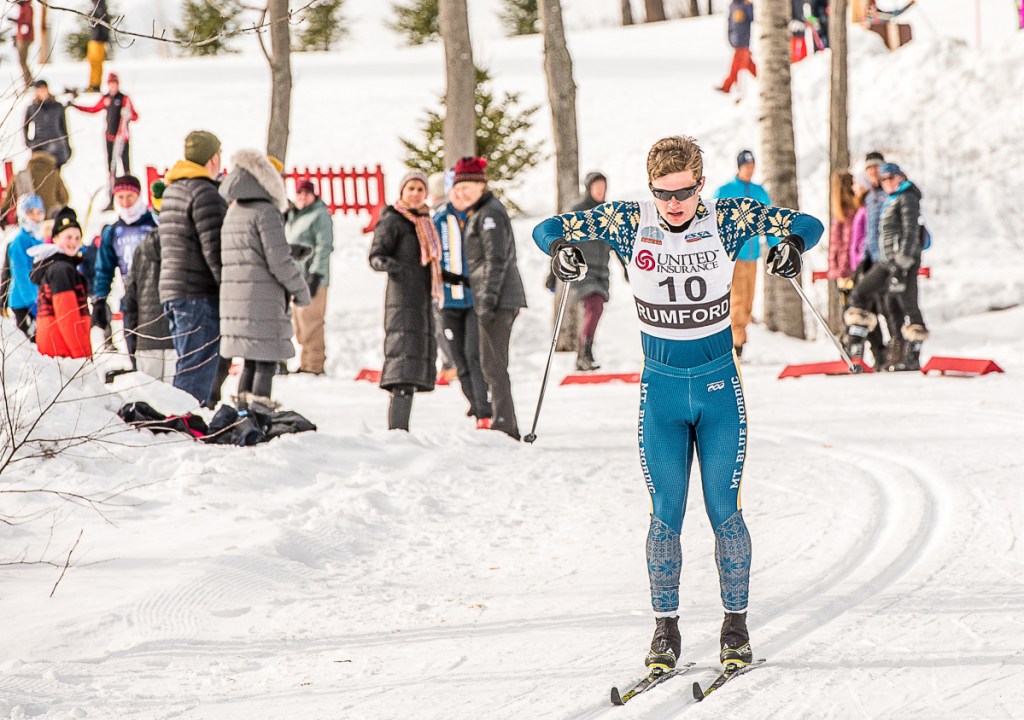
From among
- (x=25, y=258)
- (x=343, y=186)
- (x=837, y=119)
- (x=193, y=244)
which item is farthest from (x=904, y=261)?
(x=343, y=186)

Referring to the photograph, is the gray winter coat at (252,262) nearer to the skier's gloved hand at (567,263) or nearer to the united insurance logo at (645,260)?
the skier's gloved hand at (567,263)

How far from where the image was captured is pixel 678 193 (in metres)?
4.29

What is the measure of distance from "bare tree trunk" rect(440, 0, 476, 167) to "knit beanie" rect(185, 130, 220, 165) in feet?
16.0

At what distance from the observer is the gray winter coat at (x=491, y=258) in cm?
812

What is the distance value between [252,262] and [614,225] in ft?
12.9

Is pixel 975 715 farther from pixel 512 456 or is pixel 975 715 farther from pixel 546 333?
pixel 546 333

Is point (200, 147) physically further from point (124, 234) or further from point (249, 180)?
point (124, 234)

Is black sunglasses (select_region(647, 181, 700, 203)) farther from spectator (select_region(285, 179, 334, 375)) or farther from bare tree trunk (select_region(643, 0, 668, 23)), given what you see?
bare tree trunk (select_region(643, 0, 668, 23))

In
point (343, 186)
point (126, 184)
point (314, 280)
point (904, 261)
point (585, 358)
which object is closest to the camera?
point (126, 184)

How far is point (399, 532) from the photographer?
20.5 feet

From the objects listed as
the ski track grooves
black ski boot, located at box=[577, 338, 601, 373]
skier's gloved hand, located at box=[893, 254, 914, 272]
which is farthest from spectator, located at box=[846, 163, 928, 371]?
the ski track grooves

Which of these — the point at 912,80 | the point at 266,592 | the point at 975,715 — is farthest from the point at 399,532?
the point at 912,80

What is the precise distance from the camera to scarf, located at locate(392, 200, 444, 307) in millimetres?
8203

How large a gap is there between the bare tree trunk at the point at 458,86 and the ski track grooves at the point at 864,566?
21.7 ft
